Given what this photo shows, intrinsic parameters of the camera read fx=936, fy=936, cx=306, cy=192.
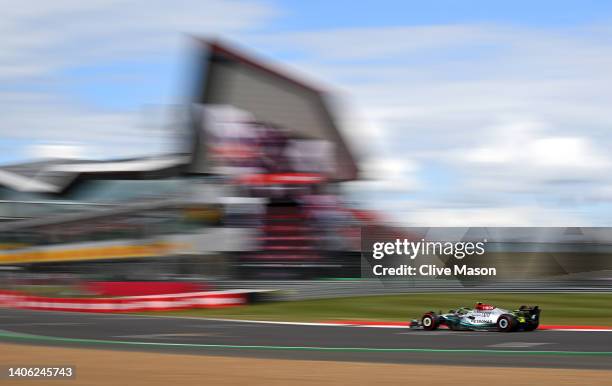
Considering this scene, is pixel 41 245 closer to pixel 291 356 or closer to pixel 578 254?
pixel 578 254

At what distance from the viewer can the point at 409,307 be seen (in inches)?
1041

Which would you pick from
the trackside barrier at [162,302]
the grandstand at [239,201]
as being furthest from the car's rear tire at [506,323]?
the grandstand at [239,201]

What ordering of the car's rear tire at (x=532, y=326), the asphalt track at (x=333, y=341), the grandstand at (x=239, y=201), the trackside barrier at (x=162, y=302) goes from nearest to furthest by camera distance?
the asphalt track at (x=333, y=341), the car's rear tire at (x=532, y=326), the trackside barrier at (x=162, y=302), the grandstand at (x=239, y=201)

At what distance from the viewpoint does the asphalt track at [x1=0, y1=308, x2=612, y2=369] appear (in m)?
12.5

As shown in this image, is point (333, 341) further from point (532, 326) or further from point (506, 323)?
point (532, 326)

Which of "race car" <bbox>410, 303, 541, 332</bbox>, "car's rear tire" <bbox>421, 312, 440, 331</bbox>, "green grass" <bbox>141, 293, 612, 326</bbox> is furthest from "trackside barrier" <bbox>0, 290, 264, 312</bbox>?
"race car" <bbox>410, 303, 541, 332</bbox>

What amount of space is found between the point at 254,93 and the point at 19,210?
1025 inches

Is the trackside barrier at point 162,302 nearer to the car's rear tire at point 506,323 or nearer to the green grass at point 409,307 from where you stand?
the green grass at point 409,307

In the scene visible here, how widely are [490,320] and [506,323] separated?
0.32 meters

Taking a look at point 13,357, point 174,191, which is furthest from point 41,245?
point 13,357

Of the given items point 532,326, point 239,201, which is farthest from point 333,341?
point 239,201

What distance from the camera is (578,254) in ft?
104

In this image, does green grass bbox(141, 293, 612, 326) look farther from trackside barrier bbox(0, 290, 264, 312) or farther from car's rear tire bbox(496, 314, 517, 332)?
car's rear tire bbox(496, 314, 517, 332)

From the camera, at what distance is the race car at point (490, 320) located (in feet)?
55.5
